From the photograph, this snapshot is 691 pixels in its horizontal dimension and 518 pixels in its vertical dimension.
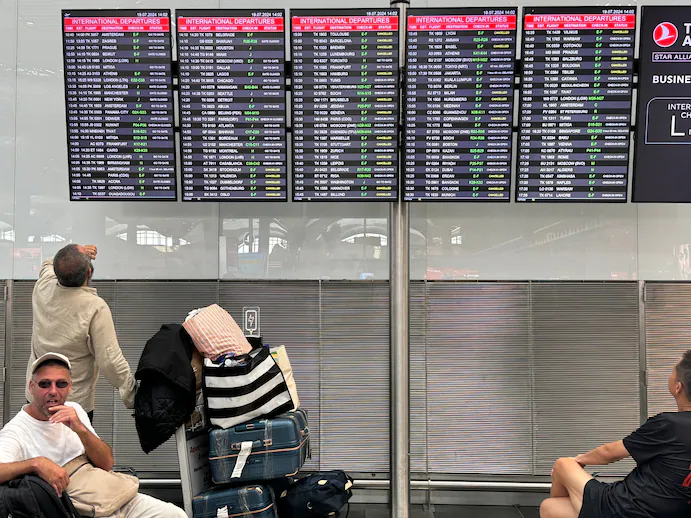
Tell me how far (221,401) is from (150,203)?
75.6 inches

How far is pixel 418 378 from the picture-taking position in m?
4.65

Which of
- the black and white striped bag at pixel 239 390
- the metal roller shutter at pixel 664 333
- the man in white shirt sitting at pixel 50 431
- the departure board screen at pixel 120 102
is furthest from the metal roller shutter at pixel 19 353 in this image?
the metal roller shutter at pixel 664 333

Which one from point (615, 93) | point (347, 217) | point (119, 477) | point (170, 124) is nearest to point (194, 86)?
point (170, 124)

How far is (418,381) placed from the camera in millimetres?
4648

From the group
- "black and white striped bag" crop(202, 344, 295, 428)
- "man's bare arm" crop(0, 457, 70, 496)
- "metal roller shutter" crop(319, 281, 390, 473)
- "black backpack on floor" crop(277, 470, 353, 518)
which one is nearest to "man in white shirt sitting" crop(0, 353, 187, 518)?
"man's bare arm" crop(0, 457, 70, 496)

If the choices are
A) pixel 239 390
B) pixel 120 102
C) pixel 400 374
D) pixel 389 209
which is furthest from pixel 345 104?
pixel 239 390

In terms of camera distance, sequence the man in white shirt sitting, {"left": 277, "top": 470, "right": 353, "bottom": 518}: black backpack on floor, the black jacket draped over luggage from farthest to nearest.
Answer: {"left": 277, "top": 470, "right": 353, "bottom": 518}: black backpack on floor → the black jacket draped over luggage → the man in white shirt sitting

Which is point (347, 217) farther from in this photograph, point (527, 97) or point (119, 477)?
point (119, 477)

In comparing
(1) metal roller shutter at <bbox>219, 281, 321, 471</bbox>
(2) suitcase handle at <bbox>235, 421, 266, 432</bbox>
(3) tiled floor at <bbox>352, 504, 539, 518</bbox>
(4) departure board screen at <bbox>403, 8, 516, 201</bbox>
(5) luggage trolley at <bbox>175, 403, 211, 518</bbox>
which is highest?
(4) departure board screen at <bbox>403, 8, 516, 201</bbox>

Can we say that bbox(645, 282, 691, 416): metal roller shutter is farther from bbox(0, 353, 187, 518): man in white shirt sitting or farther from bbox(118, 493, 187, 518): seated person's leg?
bbox(0, 353, 187, 518): man in white shirt sitting

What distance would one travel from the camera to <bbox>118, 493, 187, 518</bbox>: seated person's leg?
119 inches

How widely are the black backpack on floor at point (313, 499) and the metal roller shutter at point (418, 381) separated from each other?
82cm

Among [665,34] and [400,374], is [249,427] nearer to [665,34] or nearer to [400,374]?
[400,374]

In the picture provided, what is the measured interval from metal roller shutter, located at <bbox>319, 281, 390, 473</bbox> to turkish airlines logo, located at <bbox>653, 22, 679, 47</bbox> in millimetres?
2680
